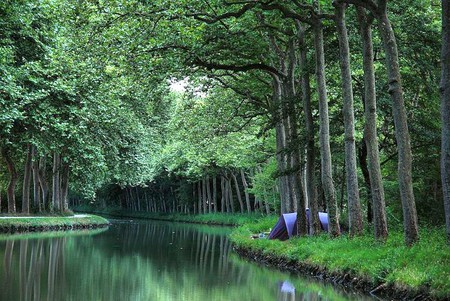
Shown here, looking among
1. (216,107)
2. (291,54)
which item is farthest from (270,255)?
(216,107)

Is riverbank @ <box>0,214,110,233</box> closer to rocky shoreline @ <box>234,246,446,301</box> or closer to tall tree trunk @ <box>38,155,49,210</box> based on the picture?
tall tree trunk @ <box>38,155,49,210</box>

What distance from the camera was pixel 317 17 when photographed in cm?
1773

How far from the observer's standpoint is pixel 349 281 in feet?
44.9

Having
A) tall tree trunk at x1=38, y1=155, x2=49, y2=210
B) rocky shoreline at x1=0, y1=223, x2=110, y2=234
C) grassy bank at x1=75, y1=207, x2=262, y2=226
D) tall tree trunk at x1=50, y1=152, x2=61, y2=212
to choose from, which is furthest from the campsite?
grassy bank at x1=75, y1=207, x2=262, y2=226

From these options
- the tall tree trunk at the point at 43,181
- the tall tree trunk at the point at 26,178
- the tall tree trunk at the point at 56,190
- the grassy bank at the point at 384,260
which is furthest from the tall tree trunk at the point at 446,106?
the tall tree trunk at the point at 43,181

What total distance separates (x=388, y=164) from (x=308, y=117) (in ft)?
21.7

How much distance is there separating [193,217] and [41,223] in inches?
1117

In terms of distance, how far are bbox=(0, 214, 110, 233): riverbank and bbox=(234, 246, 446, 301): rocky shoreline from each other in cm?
1936

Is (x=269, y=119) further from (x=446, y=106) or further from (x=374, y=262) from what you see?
(x=446, y=106)

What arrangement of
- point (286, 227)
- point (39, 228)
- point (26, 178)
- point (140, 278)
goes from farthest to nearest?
point (26, 178) → point (39, 228) → point (286, 227) → point (140, 278)

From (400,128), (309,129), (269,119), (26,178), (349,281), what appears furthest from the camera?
(26,178)

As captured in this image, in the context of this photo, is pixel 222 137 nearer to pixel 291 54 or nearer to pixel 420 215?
pixel 291 54

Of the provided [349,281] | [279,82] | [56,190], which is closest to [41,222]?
[56,190]

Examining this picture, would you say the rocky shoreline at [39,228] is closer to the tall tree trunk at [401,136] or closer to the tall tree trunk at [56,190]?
the tall tree trunk at [56,190]
